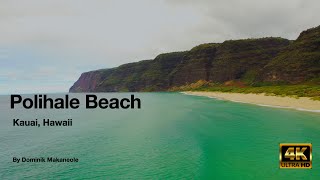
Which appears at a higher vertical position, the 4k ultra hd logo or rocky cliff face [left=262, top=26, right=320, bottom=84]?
rocky cliff face [left=262, top=26, right=320, bottom=84]

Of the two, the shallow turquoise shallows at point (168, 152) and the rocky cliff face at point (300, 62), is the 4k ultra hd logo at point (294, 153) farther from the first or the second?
the rocky cliff face at point (300, 62)

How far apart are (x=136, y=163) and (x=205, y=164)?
15.4ft

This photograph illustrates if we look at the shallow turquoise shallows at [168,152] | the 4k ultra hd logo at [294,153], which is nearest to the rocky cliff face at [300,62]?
the shallow turquoise shallows at [168,152]

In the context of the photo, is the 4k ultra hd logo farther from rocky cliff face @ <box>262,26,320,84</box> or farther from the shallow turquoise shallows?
rocky cliff face @ <box>262,26,320,84</box>

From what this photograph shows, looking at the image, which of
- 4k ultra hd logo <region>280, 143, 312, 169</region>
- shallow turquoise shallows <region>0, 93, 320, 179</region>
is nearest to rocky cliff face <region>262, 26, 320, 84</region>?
shallow turquoise shallows <region>0, 93, 320, 179</region>

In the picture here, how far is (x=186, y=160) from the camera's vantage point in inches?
850

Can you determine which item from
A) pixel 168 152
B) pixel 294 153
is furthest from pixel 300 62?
pixel 294 153

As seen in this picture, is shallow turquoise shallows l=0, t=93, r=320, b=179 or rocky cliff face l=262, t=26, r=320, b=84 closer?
shallow turquoise shallows l=0, t=93, r=320, b=179

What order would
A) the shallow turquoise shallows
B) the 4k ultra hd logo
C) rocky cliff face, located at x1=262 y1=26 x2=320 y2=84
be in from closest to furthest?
1. the 4k ultra hd logo
2. the shallow turquoise shallows
3. rocky cliff face, located at x1=262 y1=26 x2=320 y2=84

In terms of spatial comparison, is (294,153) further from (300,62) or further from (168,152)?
(300,62)

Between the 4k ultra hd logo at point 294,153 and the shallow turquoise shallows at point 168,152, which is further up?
the 4k ultra hd logo at point 294,153

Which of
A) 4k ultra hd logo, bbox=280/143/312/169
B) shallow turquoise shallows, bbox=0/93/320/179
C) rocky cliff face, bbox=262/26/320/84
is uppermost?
rocky cliff face, bbox=262/26/320/84

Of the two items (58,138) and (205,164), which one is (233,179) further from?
(58,138)

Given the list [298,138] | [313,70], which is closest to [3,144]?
[298,138]
